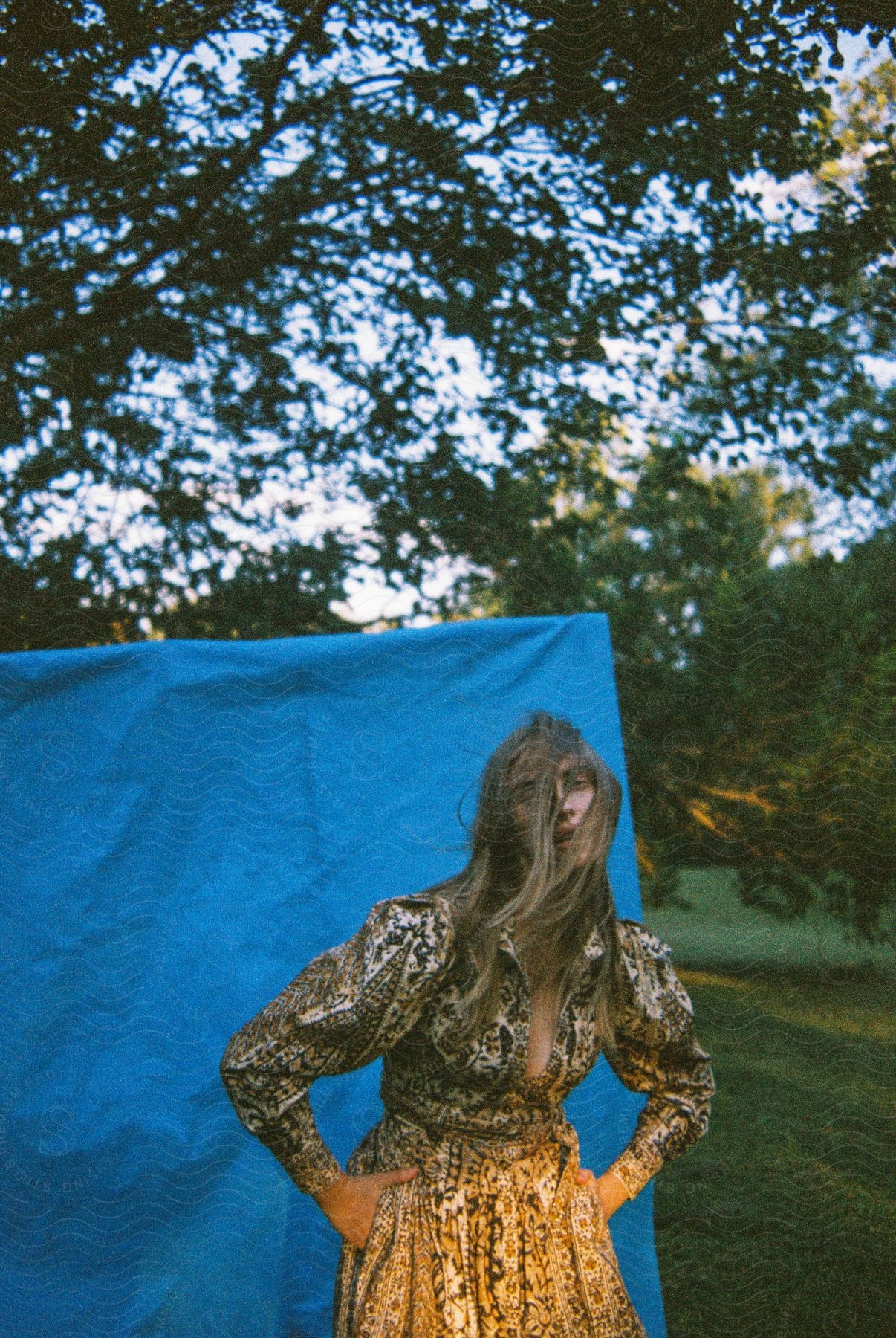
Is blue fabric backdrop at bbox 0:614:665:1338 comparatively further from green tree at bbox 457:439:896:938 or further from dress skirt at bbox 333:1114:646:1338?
green tree at bbox 457:439:896:938

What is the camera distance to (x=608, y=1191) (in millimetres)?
1442

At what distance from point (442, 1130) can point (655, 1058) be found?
0.37 m

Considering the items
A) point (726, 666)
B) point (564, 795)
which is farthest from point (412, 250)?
point (564, 795)

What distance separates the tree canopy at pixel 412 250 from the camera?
3867 mm

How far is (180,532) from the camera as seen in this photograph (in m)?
3.72

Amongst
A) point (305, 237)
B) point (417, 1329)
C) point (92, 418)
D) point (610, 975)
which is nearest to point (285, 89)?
point (305, 237)

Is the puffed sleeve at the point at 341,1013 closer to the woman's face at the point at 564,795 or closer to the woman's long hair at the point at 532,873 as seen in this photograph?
the woman's long hair at the point at 532,873

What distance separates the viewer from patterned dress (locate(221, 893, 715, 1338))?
3.80 ft

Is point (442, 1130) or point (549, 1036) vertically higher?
point (549, 1036)

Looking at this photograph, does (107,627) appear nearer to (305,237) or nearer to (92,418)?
(92,418)

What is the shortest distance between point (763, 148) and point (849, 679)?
2.19 metres

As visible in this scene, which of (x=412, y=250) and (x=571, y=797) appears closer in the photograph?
(x=571, y=797)

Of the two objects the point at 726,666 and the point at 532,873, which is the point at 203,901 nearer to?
the point at 532,873

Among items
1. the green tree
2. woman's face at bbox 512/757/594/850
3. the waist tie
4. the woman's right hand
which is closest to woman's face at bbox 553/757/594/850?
woman's face at bbox 512/757/594/850
